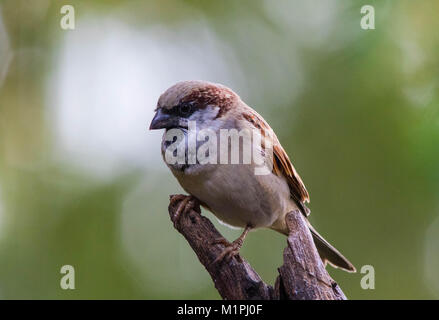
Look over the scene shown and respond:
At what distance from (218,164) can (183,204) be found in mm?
465

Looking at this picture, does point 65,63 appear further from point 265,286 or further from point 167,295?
point 265,286

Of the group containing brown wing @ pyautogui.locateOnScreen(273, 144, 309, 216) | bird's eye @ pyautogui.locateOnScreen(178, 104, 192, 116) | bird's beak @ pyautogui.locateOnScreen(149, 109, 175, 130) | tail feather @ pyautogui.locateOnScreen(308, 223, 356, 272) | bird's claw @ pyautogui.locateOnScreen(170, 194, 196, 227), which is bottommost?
tail feather @ pyautogui.locateOnScreen(308, 223, 356, 272)

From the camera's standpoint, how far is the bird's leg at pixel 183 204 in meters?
4.17

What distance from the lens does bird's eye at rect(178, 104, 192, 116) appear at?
4.20 m

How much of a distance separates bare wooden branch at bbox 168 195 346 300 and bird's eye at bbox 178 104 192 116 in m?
0.90

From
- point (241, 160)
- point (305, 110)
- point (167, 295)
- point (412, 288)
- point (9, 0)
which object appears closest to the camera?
point (241, 160)

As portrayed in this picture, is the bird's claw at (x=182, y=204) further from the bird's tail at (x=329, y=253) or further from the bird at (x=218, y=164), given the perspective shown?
the bird's tail at (x=329, y=253)

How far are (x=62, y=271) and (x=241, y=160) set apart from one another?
248cm

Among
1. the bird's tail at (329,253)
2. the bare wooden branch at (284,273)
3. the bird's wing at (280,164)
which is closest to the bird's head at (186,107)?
the bird's wing at (280,164)

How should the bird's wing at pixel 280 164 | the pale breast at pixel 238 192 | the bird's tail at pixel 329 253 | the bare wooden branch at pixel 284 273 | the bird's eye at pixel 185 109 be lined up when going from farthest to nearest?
1. the bird's tail at pixel 329 253
2. the bird's wing at pixel 280 164
3. the bird's eye at pixel 185 109
4. the pale breast at pixel 238 192
5. the bare wooden branch at pixel 284 273

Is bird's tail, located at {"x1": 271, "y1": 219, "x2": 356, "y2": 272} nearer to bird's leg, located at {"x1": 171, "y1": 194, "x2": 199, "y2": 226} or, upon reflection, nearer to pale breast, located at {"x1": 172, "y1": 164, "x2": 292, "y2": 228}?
pale breast, located at {"x1": 172, "y1": 164, "x2": 292, "y2": 228}

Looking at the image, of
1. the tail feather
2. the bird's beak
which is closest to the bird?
the bird's beak

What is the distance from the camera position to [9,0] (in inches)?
278

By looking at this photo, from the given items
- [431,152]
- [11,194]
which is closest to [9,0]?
[11,194]
